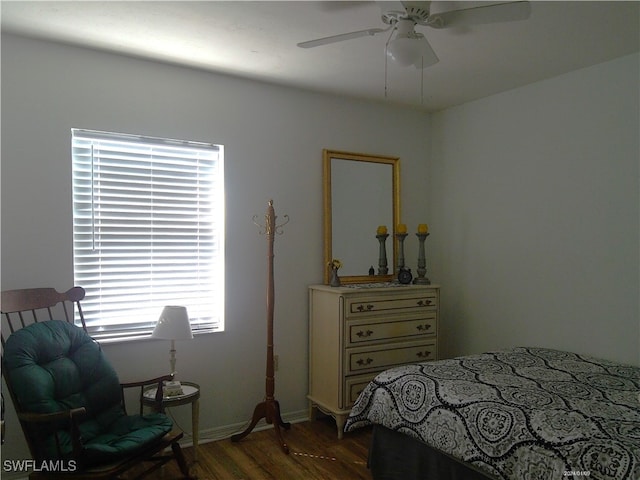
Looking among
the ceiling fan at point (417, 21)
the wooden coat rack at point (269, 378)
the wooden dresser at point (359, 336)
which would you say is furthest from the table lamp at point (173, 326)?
the ceiling fan at point (417, 21)

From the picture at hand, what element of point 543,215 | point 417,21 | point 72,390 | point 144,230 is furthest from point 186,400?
point 543,215

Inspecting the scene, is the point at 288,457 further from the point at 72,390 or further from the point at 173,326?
the point at 72,390

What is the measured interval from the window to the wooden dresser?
77 centimetres

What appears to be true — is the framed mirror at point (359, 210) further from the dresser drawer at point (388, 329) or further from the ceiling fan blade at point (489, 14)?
the ceiling fan blade at point (489, 14)

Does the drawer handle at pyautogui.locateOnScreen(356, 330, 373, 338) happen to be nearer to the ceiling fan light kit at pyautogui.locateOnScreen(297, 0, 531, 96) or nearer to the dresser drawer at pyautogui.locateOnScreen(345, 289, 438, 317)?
the dresser drawer at pyautogui.locateOnScreen(345, 289, 438, 317)

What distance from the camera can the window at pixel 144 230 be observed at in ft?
9.84

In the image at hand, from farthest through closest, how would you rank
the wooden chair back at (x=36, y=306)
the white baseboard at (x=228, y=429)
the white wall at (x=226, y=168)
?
the white baseboard at (x=228, y=429) < the white wall at (x=226, y=168) < the wooden chair back at (x=36, y=306)

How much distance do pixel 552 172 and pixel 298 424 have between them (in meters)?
2.62

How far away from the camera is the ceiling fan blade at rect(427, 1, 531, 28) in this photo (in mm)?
1928

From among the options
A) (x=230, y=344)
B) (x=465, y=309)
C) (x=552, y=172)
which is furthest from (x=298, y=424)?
(x=552, y=172)

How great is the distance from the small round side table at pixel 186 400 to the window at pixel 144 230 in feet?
1.34

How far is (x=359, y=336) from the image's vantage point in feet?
11.4

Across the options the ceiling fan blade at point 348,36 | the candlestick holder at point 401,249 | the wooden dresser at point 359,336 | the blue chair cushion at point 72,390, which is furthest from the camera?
the candlestick holder at point 401,249

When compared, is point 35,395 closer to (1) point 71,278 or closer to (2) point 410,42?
(1) point 71,278
